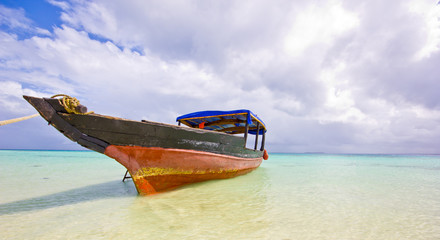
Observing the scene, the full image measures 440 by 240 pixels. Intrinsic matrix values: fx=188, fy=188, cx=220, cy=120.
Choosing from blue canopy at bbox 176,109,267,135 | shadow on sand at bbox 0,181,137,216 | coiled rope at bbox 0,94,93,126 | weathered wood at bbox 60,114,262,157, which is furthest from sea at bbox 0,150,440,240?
blue canopy at bbox 176,109,267,135

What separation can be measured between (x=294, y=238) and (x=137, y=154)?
3497 mm

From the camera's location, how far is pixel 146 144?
4.36 m

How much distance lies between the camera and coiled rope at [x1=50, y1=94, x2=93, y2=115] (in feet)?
12.1

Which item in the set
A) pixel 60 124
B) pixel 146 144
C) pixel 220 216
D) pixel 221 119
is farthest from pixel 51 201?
pixel 221 119

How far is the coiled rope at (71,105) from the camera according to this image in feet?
12.1

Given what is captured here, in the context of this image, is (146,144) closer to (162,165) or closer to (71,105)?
(162,165)

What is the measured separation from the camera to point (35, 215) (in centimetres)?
319

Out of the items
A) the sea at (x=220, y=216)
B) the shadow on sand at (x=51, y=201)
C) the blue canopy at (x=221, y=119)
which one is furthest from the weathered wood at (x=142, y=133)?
the blue canopy at (x=221, y=119)

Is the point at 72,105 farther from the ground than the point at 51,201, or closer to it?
farther from the ground

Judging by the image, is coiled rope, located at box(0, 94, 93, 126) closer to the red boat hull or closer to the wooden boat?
the wooden boat

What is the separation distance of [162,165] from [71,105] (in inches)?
88.8

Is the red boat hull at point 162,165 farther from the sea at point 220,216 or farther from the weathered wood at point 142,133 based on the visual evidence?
the sea at point 220,216

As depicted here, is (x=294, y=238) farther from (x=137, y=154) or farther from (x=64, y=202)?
(x=64, y=202)

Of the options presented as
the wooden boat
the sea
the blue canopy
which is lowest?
the sea
